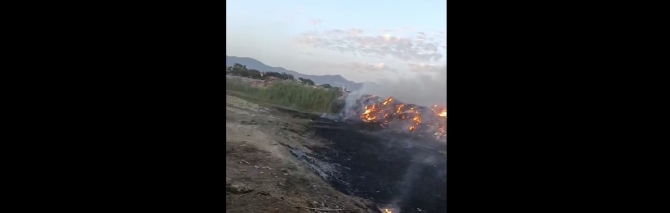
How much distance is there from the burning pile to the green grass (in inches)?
4.5

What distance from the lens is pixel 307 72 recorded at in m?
1.95

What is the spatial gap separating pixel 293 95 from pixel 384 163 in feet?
1.73

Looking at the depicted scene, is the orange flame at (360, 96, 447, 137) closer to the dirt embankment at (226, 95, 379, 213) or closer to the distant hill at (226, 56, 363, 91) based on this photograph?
the distant hill at (226, 56, 363, 91)

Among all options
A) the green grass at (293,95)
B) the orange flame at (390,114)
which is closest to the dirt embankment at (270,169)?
the green grass at (293,95)

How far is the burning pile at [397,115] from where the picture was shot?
1.73 m

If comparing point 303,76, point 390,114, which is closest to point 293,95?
point 303,76

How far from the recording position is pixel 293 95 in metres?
1.96

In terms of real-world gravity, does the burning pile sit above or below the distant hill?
below

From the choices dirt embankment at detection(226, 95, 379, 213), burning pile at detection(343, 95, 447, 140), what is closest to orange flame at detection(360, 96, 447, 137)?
burning pile at detection(343, 95, 447, 140)

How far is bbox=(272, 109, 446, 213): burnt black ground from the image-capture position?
1737 mm

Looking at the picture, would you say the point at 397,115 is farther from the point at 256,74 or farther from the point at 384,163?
the point at 256,74

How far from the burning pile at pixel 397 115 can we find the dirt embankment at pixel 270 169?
0.87 ft
